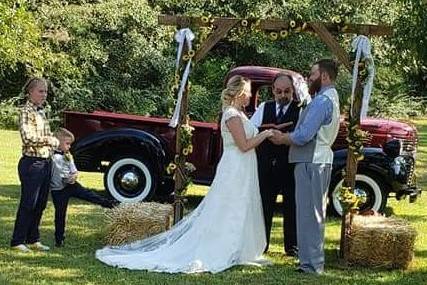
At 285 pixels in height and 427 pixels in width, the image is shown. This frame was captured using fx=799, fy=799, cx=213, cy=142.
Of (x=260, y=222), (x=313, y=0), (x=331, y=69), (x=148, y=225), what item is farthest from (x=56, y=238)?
(x=313, y=0)

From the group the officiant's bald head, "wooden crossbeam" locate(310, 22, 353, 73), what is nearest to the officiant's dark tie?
the officiant's bald head

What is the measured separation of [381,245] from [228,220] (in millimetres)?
1508

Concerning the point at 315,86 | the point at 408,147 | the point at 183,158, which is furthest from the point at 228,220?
the point at 408,147

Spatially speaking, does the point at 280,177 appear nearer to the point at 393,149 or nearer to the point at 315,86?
the point at 315,86

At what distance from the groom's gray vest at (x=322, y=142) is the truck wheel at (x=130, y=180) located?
13.5 ft

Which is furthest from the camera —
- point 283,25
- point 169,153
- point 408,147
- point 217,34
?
point 408,147

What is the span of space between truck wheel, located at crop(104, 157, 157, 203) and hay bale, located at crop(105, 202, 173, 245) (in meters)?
2.72

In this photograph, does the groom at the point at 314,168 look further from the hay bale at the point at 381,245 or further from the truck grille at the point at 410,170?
the truck grille at the point at 410,170

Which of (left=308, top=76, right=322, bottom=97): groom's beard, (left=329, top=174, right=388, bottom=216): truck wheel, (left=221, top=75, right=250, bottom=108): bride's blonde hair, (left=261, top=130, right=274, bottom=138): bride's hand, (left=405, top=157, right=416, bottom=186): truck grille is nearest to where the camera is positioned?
(left=308, top=76, right=322, bottom=97): groom's beard

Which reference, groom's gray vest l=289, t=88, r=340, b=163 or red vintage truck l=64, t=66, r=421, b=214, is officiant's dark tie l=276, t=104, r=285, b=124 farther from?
red vintage truck l=64, t=66, r=421, b=214

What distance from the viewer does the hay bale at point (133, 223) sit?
27.4 ft

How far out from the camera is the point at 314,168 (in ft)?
24.3

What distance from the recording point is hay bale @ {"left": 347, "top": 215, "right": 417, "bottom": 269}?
7766 millimetres

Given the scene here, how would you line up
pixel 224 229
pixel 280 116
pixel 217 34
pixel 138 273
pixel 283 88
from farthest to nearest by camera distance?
pixel 280 116, pixel 217 34, pixel 283 88, pixel 224 229, pixel 138 273
